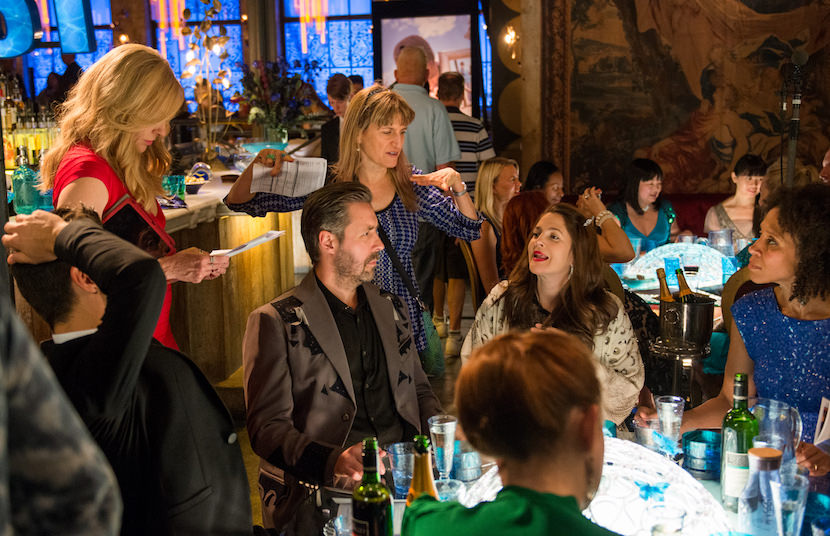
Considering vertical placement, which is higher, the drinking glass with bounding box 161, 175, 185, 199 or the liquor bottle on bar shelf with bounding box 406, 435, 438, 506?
the drinking glass with bounding box 161, 175, 185, 199

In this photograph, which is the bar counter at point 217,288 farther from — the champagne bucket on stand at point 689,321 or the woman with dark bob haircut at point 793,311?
the woman with dark bob haircut at point 793,311

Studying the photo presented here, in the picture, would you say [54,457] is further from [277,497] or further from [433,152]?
[433,152]

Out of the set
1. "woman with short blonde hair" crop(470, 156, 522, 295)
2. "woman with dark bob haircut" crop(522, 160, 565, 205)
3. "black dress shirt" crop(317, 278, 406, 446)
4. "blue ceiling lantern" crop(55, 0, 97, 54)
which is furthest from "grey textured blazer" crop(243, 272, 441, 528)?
"woman with dark bob haircut" crop(522, 160, 565, 205)

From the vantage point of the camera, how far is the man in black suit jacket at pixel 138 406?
1379 millimetres

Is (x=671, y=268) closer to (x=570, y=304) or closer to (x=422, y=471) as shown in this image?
(x=570, y=304)

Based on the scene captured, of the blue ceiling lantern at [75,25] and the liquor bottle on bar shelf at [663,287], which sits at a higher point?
the blue ceiling lantern at [75,25]

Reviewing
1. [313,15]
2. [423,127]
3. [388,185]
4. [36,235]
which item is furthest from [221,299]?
[313,15]

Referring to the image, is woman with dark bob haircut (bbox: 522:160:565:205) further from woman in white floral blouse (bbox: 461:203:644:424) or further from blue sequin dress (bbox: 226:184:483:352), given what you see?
woman in white floral blouse (bbox: 461:203:644:424)

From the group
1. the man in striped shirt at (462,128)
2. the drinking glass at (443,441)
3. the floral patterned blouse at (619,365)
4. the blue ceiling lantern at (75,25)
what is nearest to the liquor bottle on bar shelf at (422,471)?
the drinking glass at (443,441)

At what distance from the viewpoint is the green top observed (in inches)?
47.6

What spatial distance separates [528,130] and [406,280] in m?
5.71

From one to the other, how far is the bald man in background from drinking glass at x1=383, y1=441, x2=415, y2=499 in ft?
12.4

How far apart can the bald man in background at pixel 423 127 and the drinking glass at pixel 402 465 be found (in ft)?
12.4

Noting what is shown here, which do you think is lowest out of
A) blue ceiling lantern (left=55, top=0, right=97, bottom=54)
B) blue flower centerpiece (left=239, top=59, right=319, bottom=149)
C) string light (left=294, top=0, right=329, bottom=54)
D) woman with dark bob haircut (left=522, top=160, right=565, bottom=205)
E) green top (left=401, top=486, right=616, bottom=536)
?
green top (left=401, top=486, right=616, bottom=536)
